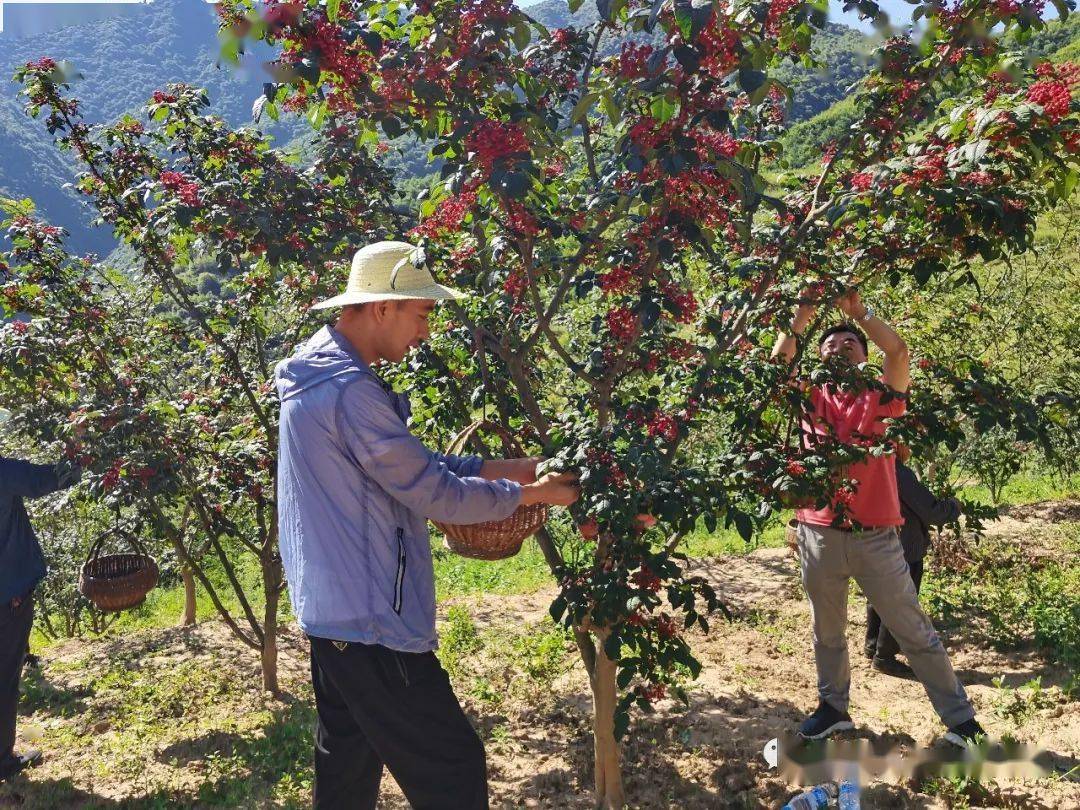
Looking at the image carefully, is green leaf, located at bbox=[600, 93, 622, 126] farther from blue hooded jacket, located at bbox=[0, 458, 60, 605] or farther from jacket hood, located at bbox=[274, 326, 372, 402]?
blue hooded jacket, located at bbox=[0, 458, 60, 605]

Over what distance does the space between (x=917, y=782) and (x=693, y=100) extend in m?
2.58

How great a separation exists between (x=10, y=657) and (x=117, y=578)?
2.16 feet

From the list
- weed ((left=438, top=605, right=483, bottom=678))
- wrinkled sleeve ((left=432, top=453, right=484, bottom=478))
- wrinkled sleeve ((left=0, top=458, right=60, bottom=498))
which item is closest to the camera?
wrinkled sleeve ((left=432, top=453, right=484, bottom=478))

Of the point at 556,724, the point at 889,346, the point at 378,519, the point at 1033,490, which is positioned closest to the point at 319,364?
the point at 378,519

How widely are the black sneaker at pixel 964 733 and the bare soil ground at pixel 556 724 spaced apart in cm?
19

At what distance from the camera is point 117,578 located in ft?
14.5

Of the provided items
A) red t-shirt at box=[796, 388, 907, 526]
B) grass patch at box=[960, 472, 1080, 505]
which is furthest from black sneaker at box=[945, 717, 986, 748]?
grass patch at box=[960, 472, 1080, 505]

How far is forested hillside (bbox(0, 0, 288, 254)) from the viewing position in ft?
233

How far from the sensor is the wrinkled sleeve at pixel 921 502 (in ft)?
13.4

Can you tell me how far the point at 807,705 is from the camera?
4102mm

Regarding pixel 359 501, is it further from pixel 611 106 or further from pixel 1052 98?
pixel 1052 98

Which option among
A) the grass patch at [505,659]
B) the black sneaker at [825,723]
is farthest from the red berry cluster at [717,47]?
the grass patch at [505,659]

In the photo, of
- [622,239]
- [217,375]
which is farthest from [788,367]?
[217,375]

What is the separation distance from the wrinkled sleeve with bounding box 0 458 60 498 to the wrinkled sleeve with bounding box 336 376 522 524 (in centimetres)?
231
